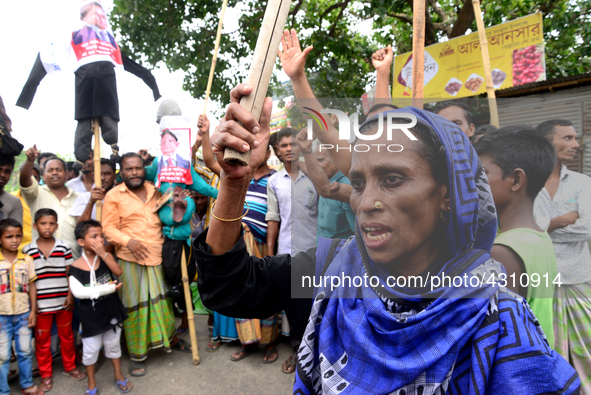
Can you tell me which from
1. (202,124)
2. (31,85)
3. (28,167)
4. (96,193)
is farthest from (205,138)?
(28,167)

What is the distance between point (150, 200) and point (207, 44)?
3.91 m

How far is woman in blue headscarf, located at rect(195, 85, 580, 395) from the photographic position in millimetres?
857

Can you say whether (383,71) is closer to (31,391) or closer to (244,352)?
(244,352)

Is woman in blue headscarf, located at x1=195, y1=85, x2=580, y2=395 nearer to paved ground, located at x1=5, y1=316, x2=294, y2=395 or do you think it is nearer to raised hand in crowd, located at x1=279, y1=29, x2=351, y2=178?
raised hand in crowd, located at x1=279, y1=29, x2=351, y2=178

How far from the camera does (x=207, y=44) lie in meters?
6.15

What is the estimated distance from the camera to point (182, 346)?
347 centimetres

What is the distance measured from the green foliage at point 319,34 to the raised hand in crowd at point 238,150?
4382 millimetres

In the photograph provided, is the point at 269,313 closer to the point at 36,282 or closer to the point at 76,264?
the point at 76,264

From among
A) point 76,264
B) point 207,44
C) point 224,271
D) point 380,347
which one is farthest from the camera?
point 207,44

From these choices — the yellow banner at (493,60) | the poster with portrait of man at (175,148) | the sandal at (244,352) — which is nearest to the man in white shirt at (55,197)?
the poster with portrait of man at (175,148)

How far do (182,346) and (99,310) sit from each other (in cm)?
97

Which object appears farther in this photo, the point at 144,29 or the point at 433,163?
the point at 144,29

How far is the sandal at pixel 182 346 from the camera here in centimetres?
344

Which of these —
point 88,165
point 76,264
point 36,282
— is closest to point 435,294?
point 76,264
